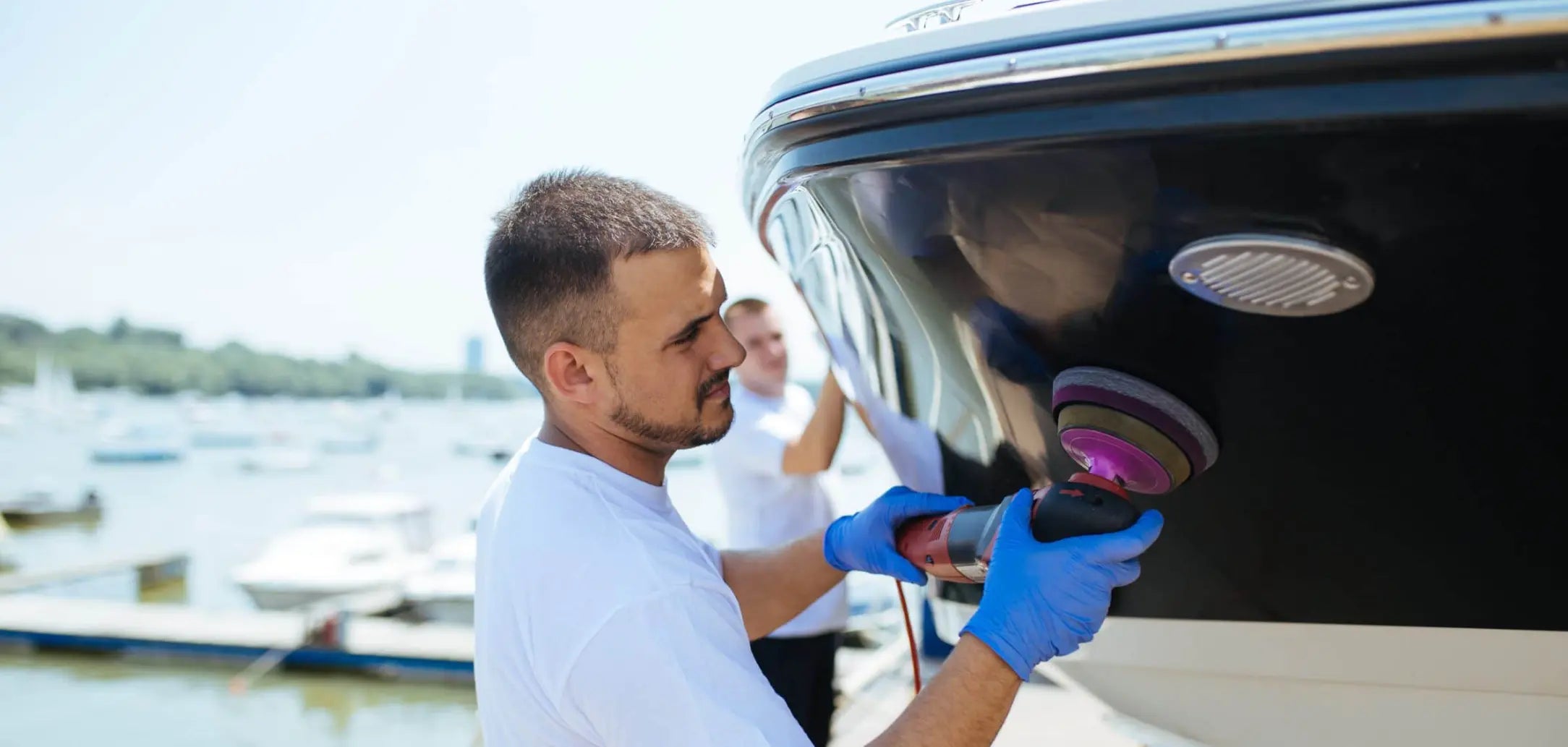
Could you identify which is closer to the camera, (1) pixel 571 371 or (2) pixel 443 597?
(1) pixel 571 371

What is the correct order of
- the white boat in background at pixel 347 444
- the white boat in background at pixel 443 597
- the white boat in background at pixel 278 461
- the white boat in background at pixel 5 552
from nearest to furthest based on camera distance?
the white boat in background at pixel 443 597 → the white boat in background at pixel 5 552 → the white boat in background at pixel 278 461 → the white boat in background at pixel 347 444

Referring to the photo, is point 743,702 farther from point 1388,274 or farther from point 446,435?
point 446,435

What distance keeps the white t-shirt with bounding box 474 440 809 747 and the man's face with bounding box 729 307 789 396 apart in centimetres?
141

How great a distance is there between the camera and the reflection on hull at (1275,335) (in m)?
0.83

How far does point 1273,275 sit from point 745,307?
73.8 inches

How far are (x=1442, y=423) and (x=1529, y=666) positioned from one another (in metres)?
0.43

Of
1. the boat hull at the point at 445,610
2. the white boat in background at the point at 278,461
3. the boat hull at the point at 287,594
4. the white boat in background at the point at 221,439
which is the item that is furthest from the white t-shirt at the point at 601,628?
the white boat in background at the point at 221,439

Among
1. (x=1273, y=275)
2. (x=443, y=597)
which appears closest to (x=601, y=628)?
(x=1273, y=275)

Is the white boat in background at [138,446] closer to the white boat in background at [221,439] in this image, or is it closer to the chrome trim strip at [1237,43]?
the white boat in background at [221,439]

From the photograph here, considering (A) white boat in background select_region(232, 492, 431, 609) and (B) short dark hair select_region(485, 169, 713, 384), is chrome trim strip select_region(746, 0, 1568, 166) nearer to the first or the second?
(B) short dark hair select_region(485, 169, 713, 384)

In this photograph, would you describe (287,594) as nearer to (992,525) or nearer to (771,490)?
(771,490)

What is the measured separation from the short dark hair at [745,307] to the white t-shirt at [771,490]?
194 millimetres

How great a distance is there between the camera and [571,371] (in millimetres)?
1205

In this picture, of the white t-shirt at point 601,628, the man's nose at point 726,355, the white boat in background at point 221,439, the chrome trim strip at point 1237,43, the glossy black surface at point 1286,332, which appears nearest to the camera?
the chrome trim strip at point 1237,43
